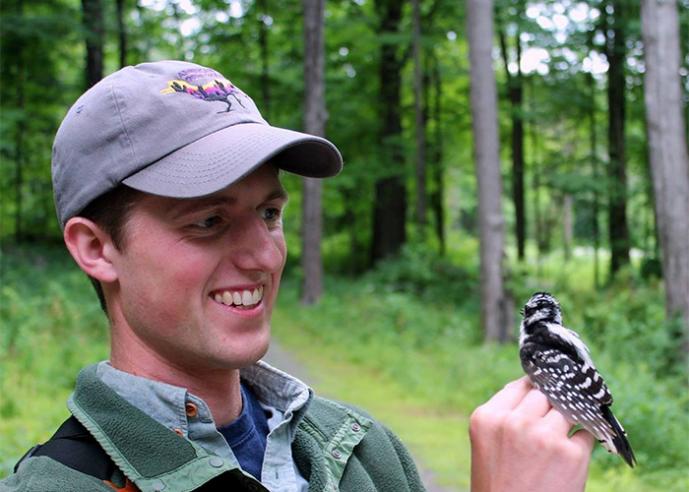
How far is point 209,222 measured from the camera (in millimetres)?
1601

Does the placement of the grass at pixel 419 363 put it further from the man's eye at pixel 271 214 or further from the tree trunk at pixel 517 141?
the tree trunk at pixel 517 141

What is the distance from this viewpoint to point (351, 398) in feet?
33.3

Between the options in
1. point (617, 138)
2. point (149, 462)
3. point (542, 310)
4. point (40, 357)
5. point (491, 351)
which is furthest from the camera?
point (617, 138)

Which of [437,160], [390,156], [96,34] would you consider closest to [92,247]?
[96,34]

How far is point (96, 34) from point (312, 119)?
740 centimetres

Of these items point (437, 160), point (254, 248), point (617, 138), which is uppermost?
point (617, 138)

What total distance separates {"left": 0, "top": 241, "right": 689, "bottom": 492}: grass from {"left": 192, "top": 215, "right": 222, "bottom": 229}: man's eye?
4.38 m

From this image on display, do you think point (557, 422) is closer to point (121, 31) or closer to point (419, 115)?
point (419, 115)

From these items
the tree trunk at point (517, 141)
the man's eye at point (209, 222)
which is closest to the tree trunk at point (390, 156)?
the tree trunk at point (517, 141)

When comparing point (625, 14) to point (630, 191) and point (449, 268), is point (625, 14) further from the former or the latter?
point (449, 268)

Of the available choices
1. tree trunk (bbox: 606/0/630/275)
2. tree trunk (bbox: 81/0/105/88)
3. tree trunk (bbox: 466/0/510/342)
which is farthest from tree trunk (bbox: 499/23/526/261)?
tree trunk (bbox: 466/0/510/342)

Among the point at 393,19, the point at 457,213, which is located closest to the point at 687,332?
the point at 393,19

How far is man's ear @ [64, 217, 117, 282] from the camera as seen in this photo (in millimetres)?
1610

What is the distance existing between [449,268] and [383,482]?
20063 mm
